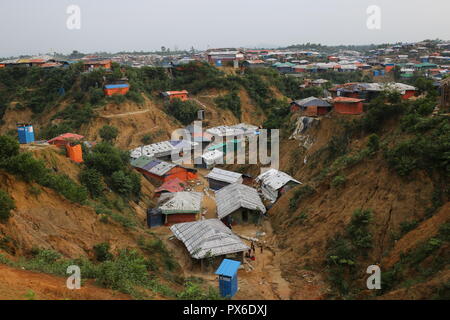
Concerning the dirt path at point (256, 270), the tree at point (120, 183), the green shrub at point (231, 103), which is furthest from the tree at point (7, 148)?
the green shrub at point (231, 103)

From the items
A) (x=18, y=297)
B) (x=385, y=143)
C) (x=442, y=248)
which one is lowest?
(x=442, y=248)

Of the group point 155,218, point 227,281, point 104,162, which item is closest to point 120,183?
point 104,162

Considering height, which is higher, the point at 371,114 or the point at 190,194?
the point at 371,114

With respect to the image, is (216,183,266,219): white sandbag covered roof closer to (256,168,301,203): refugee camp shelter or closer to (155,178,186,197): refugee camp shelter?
(256,168,301,203): refugee camp shelter

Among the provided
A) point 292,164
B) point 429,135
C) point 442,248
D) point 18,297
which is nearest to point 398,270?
point 442,248

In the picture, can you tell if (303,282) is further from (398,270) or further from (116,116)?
(116,116)

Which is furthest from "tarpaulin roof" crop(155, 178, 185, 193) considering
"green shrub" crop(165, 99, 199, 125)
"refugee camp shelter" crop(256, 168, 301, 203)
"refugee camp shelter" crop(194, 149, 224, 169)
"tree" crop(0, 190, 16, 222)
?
"green shrub" crop(165, 99, 199, 125)
